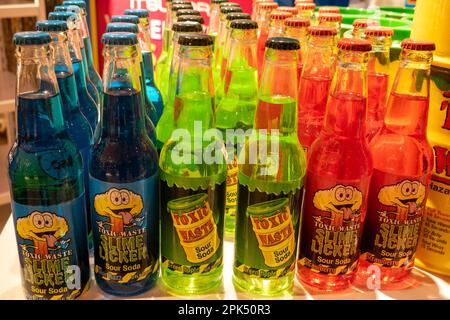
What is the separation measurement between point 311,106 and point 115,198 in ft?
1.28

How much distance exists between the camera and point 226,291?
73 cm

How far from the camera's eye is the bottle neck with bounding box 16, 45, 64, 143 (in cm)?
63

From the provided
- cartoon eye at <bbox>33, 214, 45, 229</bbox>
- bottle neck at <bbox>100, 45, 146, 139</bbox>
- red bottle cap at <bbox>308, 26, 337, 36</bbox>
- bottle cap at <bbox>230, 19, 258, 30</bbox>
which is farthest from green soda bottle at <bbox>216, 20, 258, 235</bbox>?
cartoon eye at <bbox>33, 214, 45, 229</bbox>

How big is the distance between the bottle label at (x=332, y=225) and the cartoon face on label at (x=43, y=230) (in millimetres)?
353

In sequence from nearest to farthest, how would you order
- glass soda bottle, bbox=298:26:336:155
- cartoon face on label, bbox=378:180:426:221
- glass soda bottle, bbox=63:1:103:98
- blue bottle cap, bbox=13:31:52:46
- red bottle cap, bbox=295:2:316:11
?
blue bottle cap, bbox=13:31:52:46 → cartoon face on label, bbox=378:180:426:221 → glass soda bottle, bbox=298:26:336:155 → glass soda bottle, bbox=63:1:103:98 → red bottle cap, bbox=295:2:316:11

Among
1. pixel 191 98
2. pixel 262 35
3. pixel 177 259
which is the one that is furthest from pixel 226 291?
pixel 262 35

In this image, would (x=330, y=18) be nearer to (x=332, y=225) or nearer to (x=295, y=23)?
(x=295, y=23)

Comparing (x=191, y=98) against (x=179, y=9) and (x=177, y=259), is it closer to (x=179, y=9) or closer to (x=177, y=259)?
(x=177, y=259)

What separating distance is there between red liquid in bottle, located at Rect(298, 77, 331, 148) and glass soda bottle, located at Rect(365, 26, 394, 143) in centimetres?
8

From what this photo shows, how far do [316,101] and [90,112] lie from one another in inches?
16.6

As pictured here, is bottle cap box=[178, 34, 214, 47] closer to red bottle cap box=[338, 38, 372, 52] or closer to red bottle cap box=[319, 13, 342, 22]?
red bottle cap box=[338, 38, 372, 52]

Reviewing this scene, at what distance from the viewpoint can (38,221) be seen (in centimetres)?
63

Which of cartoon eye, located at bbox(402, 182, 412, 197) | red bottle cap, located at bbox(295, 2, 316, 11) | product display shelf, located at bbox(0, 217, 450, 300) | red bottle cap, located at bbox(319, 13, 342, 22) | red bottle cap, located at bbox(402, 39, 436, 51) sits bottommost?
product display shelf, located at bbox(0, 217, 450, 300)

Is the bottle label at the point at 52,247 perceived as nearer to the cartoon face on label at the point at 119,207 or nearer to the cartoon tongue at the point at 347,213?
the cartoon face on label at the point at 119,207
